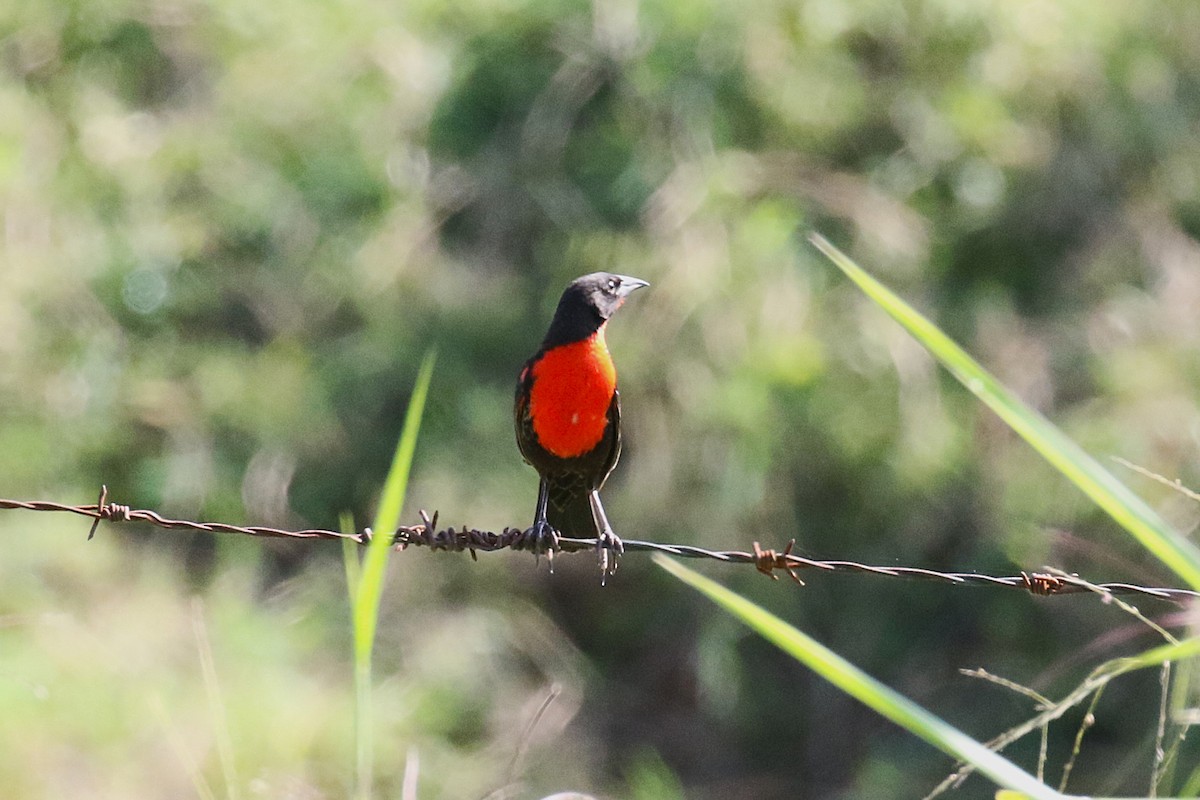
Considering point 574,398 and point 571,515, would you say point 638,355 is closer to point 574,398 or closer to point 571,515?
point 571,515

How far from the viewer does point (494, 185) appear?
25.9 ft

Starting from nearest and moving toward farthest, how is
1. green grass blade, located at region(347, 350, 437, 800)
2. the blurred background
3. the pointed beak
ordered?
green grass blade, located at region(347, 350, 437, 800) → the pointed beak → the blurred background

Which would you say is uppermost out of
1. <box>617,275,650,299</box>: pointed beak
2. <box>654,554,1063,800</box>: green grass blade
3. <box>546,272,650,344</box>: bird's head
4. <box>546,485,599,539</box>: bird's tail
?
<box>617,275,650,299</box>: pointed beak

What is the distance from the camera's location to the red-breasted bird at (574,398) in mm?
4117

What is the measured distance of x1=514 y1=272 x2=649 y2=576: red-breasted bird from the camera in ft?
13.5

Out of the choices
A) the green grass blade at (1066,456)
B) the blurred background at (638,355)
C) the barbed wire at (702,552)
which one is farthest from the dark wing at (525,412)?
the blurred background at (638,355)

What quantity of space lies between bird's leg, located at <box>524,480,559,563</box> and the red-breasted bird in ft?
0.08

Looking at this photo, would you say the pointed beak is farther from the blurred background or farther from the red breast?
the blurred background

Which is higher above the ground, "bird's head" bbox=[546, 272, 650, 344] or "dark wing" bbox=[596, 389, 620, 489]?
"bird's head" bbox=[546, 272, 650, 344]

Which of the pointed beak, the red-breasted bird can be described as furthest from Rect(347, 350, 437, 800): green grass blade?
the pointed beak

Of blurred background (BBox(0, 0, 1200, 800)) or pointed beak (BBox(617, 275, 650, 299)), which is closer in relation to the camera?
pointed beak (BBox(617, 275, 650, 299))

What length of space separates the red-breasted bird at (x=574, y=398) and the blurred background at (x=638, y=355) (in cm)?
281

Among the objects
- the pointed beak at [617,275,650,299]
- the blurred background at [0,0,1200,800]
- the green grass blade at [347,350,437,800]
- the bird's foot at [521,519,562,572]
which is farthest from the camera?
the blurred background at [0,0,1200,800]

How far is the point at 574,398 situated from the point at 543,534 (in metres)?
0.48
